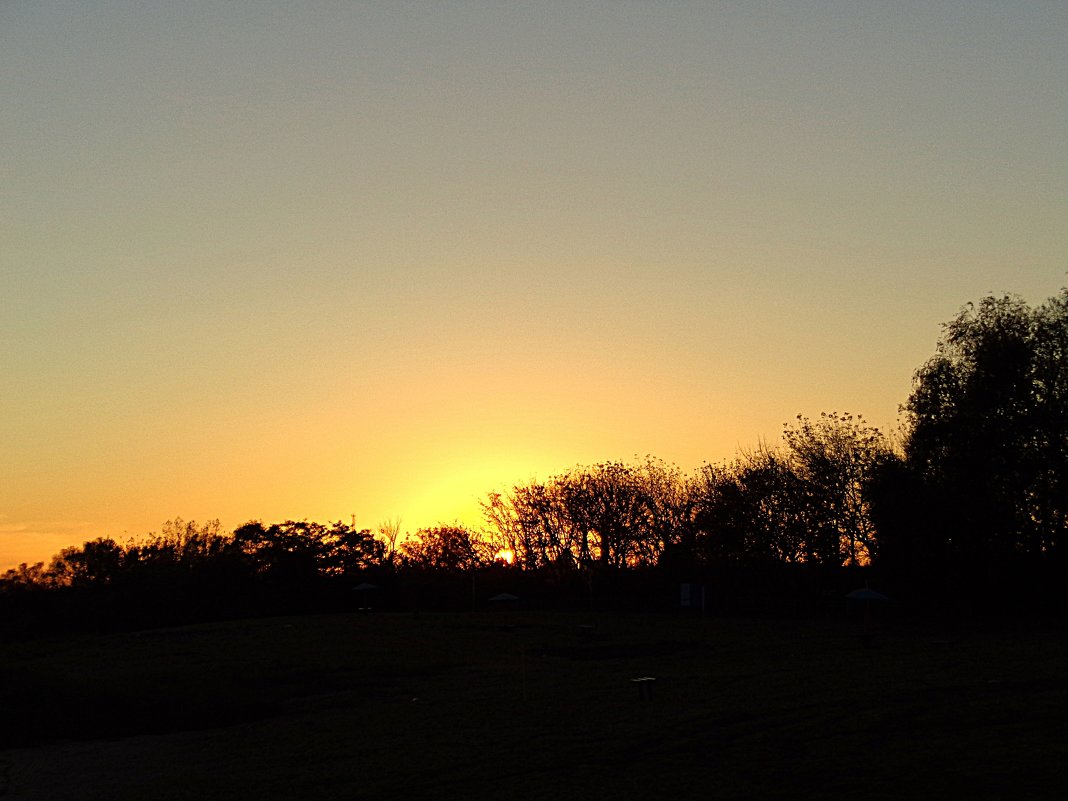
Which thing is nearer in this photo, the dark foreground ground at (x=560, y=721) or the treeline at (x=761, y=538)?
the dark foreground ground at (x=560, y=721)

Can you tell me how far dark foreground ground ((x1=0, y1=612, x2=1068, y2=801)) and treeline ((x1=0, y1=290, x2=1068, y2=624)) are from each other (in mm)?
5076

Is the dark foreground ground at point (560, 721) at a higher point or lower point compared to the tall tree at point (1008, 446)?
lower

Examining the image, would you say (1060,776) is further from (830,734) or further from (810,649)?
(810,649)

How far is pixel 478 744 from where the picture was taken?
2112 cm

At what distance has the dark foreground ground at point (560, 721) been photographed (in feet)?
55.6

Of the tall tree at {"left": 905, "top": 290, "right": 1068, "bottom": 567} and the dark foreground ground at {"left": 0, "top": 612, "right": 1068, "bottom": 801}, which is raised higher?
the tall tree at {"left": 905, "top": 290, "right": 1068, "bottom": 567}

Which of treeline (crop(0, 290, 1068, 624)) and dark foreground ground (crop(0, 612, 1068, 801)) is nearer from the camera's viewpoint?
dark foreground ground (crop(0, 612, 1068, 801))

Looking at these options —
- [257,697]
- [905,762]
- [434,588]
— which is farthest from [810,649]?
[434,588]

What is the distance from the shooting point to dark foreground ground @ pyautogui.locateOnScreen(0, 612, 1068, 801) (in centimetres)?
1695

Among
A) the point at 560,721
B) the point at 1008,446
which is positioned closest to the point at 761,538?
the point at 1008,446

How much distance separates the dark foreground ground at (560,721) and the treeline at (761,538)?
16.7 feet

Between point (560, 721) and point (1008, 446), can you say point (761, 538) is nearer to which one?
point (1008, 446)

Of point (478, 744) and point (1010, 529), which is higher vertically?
point (1010, 529)

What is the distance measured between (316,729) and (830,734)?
11.9 metres
